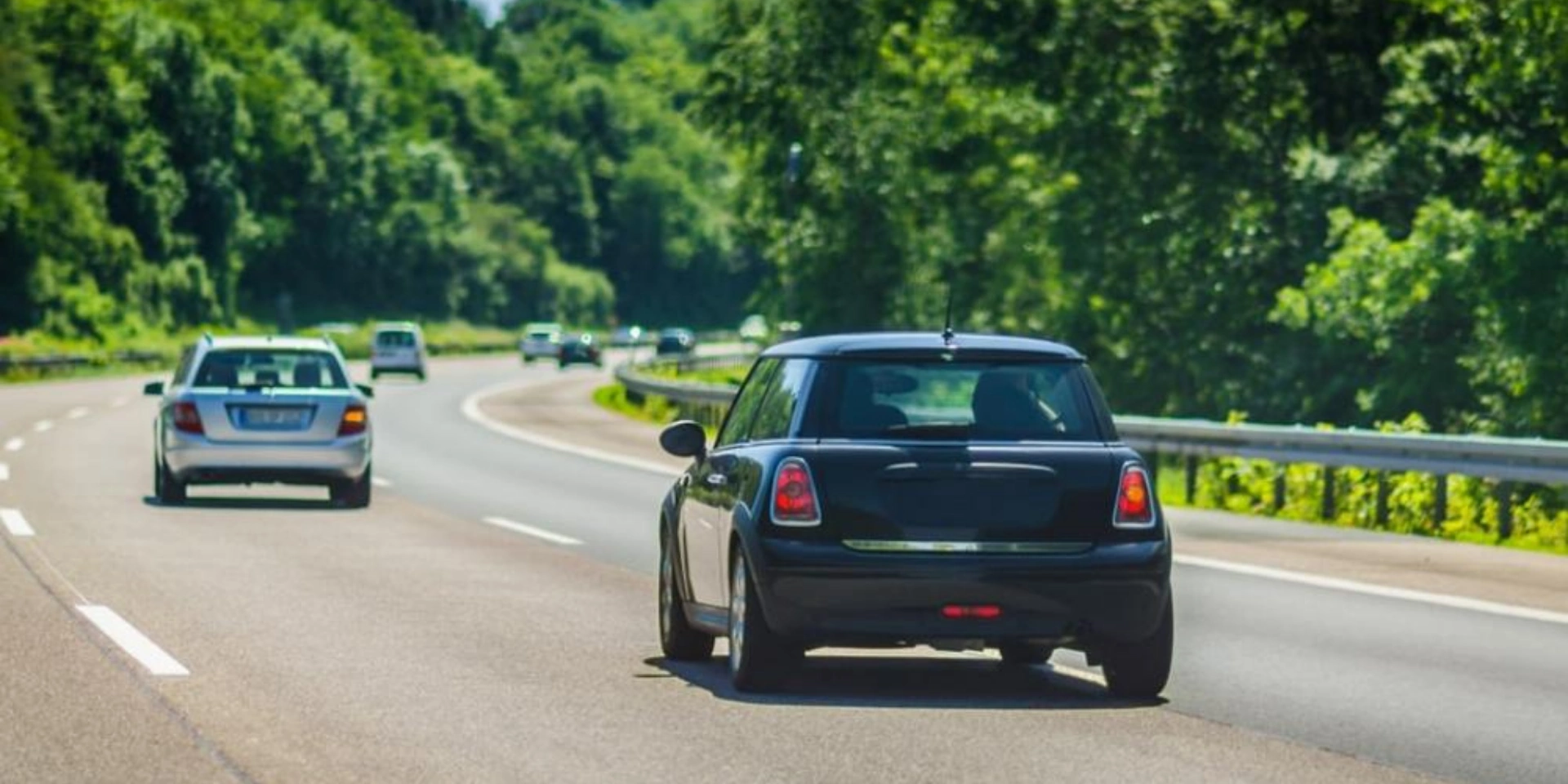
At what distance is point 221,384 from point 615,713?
1378 cm

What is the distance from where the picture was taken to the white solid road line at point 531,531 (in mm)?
19453

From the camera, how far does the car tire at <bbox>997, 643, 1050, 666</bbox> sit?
1059cm

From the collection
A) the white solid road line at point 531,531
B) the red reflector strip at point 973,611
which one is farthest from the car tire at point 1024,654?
the white solid road line at point 531,531

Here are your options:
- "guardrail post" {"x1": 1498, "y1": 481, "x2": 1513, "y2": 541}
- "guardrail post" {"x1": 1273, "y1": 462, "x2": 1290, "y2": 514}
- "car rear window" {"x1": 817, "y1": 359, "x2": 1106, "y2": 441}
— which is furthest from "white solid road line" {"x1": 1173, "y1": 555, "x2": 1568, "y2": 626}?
"guardrail post" {"x1": 1273, "y1": 462, "x2": 1290, "y2": 514}

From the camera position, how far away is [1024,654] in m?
11.5

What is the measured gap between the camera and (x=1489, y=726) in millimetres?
9898

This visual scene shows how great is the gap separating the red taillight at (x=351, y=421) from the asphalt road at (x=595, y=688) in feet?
13.7

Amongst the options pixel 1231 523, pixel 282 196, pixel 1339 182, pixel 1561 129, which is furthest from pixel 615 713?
pixel 282 196

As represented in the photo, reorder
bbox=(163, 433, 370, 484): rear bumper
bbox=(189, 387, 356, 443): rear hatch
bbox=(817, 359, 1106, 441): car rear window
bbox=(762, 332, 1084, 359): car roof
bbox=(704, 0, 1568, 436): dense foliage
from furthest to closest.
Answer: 1. bbox=(704, 0, 1568, 436): dense foliage
2. bbox=(189, 387, 356, 443): rear hatch
3. bbox=(163, 433, 370, 484): rear bumper
4. bbox=(762, 332, 1084, 359): car roof
5. bbox=(817, 359, 1106, 441): car rear window

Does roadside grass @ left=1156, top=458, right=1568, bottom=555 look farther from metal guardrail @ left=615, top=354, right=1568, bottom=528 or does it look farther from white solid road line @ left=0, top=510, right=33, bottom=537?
white solid road line @ left=0, top=510, right=33, bottom=537

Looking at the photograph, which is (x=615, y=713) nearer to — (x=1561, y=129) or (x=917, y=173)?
(x=1561, y=129)

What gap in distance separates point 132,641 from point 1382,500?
12.6 metres

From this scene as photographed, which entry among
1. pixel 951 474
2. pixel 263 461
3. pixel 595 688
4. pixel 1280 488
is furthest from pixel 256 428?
pixel 951 474

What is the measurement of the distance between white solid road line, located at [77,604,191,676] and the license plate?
29.8ft
